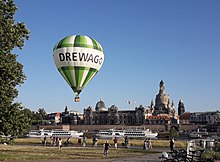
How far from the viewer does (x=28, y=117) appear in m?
24.7

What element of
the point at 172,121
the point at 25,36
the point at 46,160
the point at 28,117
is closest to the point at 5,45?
the point at 25,36

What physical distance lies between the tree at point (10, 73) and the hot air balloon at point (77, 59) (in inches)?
557

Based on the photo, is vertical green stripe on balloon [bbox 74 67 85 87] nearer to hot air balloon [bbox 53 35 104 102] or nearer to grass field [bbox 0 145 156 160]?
hot air balloon [bbox 53 35 104 102]

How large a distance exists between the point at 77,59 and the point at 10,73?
1628 centimetres

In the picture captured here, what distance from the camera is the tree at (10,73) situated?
22.0m

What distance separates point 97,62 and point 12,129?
18464 millimetres

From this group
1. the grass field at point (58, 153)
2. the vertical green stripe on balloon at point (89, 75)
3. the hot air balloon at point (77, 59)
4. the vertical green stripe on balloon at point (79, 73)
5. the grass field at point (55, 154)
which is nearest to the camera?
the grass field at point (55, 154)

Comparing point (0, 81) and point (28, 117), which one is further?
point (28, 117)

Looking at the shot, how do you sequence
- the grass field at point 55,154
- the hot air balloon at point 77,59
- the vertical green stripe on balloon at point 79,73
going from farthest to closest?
the vertical green stripe on balloon at point 79,73 → the hot air balloon at point 77,59 → the grass field at point 55,154

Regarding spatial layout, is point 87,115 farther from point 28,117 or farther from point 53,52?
point 28,117

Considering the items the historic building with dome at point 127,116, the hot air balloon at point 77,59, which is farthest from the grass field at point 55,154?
the historic building with dome at point 127,116

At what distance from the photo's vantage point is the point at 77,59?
124 feet

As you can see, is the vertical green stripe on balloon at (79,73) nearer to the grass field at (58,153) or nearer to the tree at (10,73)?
the grass field at (58,153)

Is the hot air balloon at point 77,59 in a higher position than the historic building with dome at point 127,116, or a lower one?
higher
